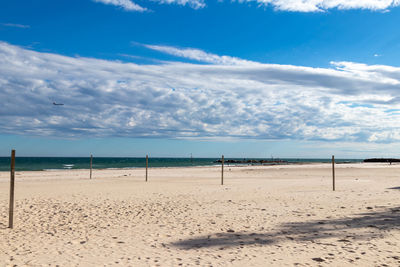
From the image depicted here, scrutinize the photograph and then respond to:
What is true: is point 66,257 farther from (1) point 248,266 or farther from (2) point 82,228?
(1) point 248,266

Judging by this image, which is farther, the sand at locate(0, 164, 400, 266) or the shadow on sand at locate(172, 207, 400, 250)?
the shadow on sand at locate(172, 207, 400, 250)

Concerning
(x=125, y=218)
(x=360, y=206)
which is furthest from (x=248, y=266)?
(x=360, y=206)

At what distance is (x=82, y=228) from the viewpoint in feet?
27.6

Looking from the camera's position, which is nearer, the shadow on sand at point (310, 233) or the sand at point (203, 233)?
the sand at point (203, 233)

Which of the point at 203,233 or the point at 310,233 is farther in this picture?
the point at 203,233

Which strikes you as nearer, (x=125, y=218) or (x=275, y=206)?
(x=125, y=218)

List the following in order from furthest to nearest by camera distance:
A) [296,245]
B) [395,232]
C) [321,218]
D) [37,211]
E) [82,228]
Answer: [37,211] < [321,218] < [82,228] < [395,232] < [296,245]

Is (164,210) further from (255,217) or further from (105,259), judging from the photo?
(105,259)

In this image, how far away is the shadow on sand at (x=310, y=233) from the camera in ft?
23.0

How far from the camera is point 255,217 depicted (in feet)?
31.6

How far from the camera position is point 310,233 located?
7.70m

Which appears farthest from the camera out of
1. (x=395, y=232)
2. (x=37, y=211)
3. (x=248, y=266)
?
(x=37, y=211)

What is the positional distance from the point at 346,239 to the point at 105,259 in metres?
4.86

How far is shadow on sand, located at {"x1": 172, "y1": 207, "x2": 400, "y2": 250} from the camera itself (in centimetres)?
702
